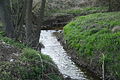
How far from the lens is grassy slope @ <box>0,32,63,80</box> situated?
7.63 meters

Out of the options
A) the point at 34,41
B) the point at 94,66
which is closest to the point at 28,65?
the point at 34,41

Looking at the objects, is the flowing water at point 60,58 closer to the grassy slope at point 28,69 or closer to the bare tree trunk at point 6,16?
the grassy slope at point 28,69

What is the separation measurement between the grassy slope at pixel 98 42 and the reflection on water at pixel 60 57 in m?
0.78

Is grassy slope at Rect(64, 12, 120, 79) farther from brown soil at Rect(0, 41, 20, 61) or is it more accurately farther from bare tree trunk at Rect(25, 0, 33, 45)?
brown soil at Rect(0, 41, 20, 61)

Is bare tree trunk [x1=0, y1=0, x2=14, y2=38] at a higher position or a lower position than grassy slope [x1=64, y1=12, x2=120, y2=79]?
higher

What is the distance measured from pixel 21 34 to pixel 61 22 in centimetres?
1453

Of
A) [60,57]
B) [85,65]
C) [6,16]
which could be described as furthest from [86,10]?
[6,16]

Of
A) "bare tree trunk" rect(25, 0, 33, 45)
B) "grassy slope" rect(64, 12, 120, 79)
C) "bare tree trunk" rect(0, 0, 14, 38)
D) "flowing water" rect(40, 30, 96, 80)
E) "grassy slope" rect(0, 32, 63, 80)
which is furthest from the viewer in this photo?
"flowing water" rect(40, 30, 96, 80)

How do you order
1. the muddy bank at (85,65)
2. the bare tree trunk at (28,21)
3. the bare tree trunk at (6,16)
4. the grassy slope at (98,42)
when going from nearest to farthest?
the bare tree trunk at (28,21)
the bare tree trunk at (6,16)
the grassy slope at (98,42)
the muddy bank at (85,65)

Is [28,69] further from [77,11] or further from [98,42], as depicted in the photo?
[77,11]

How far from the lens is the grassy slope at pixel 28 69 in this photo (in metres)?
7.63

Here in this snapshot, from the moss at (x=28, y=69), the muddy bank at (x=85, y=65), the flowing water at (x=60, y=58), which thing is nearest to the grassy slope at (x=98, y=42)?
the muddy bank at (x=85, y=65)

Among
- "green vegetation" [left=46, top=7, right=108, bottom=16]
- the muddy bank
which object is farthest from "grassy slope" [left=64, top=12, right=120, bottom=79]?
"green vegetation" [left=46, top=7, right=108, bottom=16]

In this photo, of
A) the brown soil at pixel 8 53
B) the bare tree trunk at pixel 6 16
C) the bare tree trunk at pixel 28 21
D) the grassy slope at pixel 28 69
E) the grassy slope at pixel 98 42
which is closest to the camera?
the grassy slope at pixel 28 69
